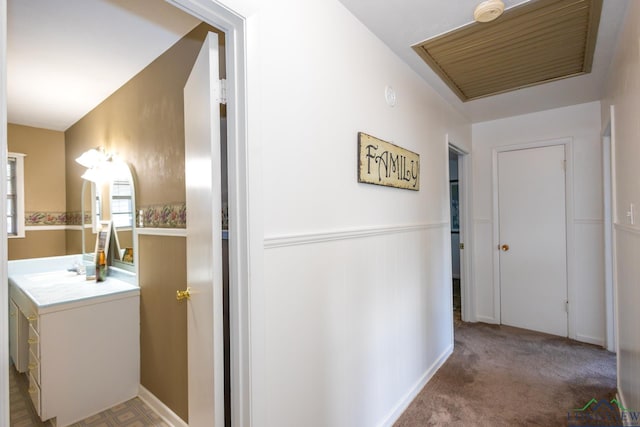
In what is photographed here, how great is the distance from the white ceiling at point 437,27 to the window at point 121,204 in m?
2.03

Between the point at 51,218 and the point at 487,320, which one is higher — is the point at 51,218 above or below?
above

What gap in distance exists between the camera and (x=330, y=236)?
1.50 metres

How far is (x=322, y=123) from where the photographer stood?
1.48 metres

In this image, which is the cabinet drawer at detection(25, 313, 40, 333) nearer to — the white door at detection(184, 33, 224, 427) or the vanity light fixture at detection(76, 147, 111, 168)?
the white door at detection(184, 33, 224, 427)

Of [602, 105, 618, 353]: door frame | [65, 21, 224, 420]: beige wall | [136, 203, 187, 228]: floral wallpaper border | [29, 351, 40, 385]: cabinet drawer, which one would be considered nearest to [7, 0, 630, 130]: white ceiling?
[65, 21, 224, 420]: beige wall

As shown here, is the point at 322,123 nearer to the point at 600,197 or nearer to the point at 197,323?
the point at 197,323

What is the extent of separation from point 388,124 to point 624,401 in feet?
7.49

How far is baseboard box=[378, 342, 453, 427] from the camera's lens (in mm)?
1909

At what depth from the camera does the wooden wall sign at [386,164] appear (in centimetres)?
173

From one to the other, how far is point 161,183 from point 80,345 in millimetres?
1197

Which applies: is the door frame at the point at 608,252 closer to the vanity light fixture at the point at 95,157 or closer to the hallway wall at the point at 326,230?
the hallway wall at the point at 326,230

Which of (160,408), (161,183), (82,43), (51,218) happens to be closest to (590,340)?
(160,408)

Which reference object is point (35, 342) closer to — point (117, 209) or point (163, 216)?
point (117, 209)

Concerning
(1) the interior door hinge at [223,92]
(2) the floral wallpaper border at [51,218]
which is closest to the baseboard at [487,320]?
(1) the interior door hinge at [223,92]
